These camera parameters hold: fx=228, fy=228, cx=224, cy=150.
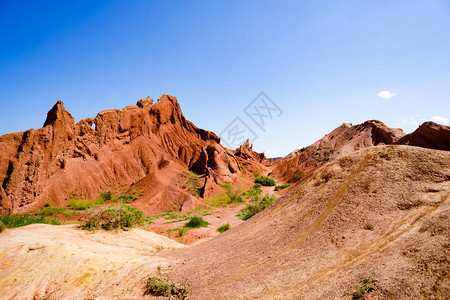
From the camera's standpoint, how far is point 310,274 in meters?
4.17

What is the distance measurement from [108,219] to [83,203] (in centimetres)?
1664

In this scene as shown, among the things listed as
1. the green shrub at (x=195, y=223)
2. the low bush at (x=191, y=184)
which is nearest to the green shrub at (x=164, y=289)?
the green shrub at (x=195, y=223)

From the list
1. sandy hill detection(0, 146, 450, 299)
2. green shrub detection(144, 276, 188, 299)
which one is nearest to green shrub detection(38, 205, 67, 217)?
sandy hill detection(0, 146, 450, 299)

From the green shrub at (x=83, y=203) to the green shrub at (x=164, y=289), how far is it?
20.4 meters

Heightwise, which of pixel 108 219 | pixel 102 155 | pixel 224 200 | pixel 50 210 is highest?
pixel 102 155

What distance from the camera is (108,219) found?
9.57m

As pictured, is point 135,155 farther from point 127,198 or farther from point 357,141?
point 357,141

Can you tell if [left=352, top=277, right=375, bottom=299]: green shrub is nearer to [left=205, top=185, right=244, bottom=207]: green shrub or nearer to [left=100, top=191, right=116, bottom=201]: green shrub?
[left=205, top=185, right=244, bottom=207]: green shrub

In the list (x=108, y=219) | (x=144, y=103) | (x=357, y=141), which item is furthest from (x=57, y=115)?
(x=357, y=141)

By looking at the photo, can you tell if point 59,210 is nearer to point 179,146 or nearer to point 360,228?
point 179,146

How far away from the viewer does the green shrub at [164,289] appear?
4789mm

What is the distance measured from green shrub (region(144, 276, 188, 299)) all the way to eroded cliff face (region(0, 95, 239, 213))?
18.1 meters

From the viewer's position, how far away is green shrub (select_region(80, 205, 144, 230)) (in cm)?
929

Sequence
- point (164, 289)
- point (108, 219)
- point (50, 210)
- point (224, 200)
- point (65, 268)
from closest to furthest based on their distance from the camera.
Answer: point (164, 289) < point (65, 268) < point (108, 219) < point (50, 210) < point (224, 200)
